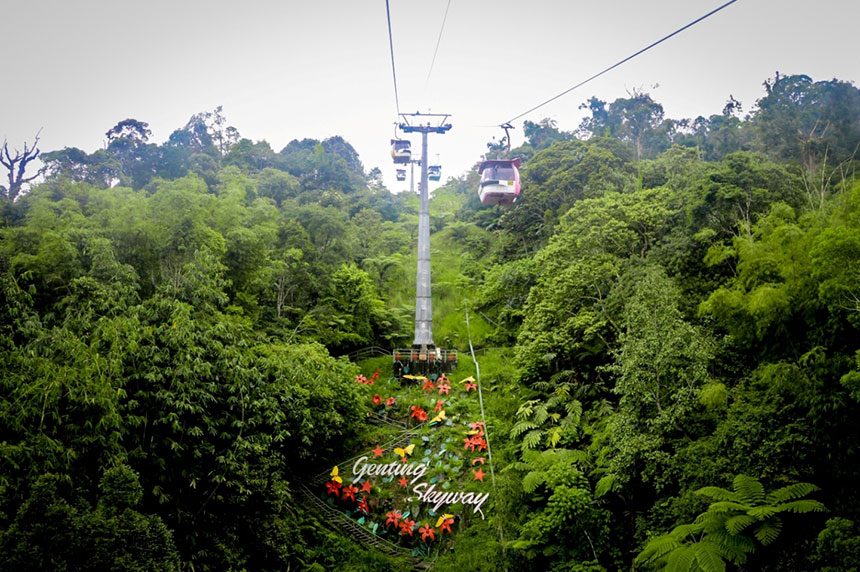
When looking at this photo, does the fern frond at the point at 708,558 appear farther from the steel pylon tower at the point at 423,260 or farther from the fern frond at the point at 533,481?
the steel pylon tower at the point at 423,260

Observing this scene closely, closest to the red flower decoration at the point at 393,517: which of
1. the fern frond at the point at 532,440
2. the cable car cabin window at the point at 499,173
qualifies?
the fern frond at the point at 532,440

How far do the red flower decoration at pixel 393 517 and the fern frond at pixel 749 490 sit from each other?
7672mm

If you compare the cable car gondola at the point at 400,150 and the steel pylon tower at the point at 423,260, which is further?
the cable car gondola at the point at 400,150

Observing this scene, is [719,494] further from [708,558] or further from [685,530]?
[708,558]

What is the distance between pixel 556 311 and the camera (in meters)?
14.1

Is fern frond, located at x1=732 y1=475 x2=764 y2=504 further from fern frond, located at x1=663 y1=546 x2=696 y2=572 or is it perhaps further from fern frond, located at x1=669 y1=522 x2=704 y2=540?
fern frond, located at x1=663 y1=546 x2=696 y2=572

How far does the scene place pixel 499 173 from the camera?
26.0 m

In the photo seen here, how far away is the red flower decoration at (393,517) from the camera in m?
12.6

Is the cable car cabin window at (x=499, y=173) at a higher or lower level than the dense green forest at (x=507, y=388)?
higher

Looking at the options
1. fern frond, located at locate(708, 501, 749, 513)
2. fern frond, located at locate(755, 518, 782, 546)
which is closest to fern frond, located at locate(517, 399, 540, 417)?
fern frond, located at locate(708, 501, 749, 513)

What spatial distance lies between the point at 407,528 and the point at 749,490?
7.53 meters

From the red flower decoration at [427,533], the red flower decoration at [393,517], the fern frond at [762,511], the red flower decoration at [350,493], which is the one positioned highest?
the fern frond at [762,511]

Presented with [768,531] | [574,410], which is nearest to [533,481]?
[574,410]

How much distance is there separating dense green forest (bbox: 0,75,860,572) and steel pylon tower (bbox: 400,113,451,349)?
189 centimetres
